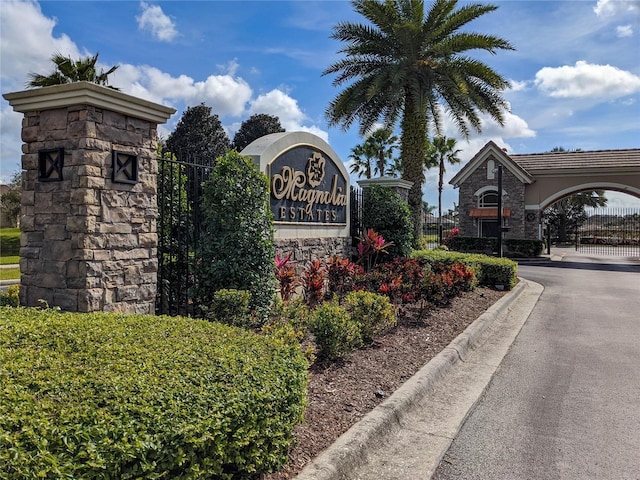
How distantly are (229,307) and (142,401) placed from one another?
11.1 feet

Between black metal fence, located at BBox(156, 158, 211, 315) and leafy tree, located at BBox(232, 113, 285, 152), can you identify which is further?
leafy tree, located at BBox(232, 113, 285, 152)

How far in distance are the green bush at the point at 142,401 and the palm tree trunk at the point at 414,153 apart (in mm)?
14026

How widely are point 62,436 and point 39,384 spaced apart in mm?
571

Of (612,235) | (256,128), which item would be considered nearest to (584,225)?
(612,235)

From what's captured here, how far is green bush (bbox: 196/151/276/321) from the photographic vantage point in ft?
21.5

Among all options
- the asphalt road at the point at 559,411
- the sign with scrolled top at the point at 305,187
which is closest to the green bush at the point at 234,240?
the sign with scrolled top at the point at 305,187

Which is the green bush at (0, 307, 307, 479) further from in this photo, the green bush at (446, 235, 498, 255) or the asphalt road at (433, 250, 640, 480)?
the green bush at (446, 235, 498, 255)

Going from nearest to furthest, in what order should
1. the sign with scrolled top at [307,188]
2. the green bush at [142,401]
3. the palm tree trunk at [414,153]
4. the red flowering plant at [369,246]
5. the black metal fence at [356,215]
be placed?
the green bush at [142,401] < the sign with scrolled top at [307,188] < the red flowering plant at [369,246] < the black metal fence at [356,215] < the palm tree trunk at [414,153]

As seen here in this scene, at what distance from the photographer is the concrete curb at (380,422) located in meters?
3.25

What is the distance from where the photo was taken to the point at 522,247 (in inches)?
1051

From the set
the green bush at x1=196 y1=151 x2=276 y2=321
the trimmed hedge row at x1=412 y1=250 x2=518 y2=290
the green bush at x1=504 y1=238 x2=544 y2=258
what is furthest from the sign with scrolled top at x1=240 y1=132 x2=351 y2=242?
the green bush at x1=504 y1=238 x2=544 y2=258

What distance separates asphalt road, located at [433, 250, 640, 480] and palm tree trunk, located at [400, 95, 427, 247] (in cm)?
833

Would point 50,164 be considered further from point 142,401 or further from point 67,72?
point 67,72

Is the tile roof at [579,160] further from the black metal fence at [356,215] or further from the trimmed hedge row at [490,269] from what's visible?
the black metal fence at [356,215]
